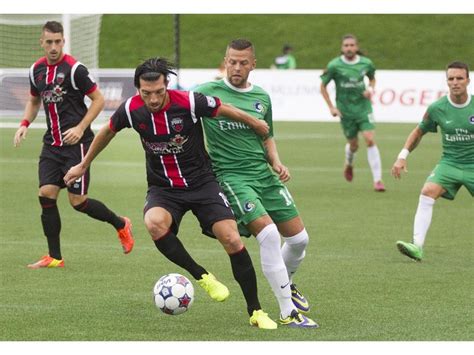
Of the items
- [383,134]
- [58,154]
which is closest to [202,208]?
[58,154]

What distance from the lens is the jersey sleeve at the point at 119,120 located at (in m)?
7.38

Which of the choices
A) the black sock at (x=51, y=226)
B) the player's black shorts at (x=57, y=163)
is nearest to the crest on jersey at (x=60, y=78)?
the player's black shorts at (x=57, y=163)

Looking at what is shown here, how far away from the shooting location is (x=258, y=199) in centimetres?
752

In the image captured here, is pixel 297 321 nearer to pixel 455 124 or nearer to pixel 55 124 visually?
pixel 55 124

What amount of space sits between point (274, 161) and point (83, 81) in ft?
9.57

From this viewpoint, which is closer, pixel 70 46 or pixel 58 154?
pixel 58 154

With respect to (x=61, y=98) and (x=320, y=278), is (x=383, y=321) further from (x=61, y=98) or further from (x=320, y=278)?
(x=61, y=98)

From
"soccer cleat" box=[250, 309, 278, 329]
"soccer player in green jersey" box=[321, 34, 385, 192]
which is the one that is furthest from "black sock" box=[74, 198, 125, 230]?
"soccer player in green jersey" box=[321, 34, 385, 192]

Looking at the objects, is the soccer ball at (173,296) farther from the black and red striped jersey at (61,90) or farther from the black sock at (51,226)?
the black and red striped jersey at (61,90)

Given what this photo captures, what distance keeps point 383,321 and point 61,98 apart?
4.03 m

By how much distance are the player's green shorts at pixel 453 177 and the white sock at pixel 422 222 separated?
196 millimetres

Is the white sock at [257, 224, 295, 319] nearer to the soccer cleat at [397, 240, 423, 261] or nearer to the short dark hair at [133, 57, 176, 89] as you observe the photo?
the short dark hair at [133, 57, 176, 89]

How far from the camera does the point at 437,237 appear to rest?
11836 mm

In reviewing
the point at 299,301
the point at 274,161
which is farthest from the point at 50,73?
the point at 299,301
